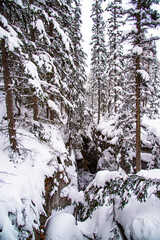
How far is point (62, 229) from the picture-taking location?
186 inches

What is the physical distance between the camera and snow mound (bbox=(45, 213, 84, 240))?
4527 mm

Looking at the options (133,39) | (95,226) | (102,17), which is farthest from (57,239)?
(102,17)

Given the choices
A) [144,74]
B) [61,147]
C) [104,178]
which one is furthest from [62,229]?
[144,74]

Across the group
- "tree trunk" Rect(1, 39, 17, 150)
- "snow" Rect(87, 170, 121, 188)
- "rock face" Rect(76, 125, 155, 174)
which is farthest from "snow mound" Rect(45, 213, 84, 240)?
"rock face" Rect(76, 125, 155, 174)

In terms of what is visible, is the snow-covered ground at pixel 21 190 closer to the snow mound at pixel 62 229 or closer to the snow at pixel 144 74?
the snow mound at pixel 62 229

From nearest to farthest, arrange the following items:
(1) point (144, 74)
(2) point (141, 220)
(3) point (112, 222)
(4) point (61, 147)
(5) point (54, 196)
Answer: (2) point (141, 220)
(3) point (112, 222)
(5) point (54, 196)
(1) point (144, 74)
(4) point (61, 147)

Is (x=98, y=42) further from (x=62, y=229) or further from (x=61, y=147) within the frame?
(x=62, y=229)

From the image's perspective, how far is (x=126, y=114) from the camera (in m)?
10.3

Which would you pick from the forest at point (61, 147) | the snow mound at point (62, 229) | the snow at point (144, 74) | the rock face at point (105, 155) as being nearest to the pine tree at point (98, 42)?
the forest at point (61, 147)

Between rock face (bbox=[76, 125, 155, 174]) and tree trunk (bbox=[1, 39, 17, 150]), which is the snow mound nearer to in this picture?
tree trunk (bbox=[1, 39, 17, 150])

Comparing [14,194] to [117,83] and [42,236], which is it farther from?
[117,83]

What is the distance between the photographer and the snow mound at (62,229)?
178 inches

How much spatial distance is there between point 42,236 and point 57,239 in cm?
53

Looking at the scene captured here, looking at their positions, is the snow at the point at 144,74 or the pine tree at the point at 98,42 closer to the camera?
the snow at the point at 144,74
